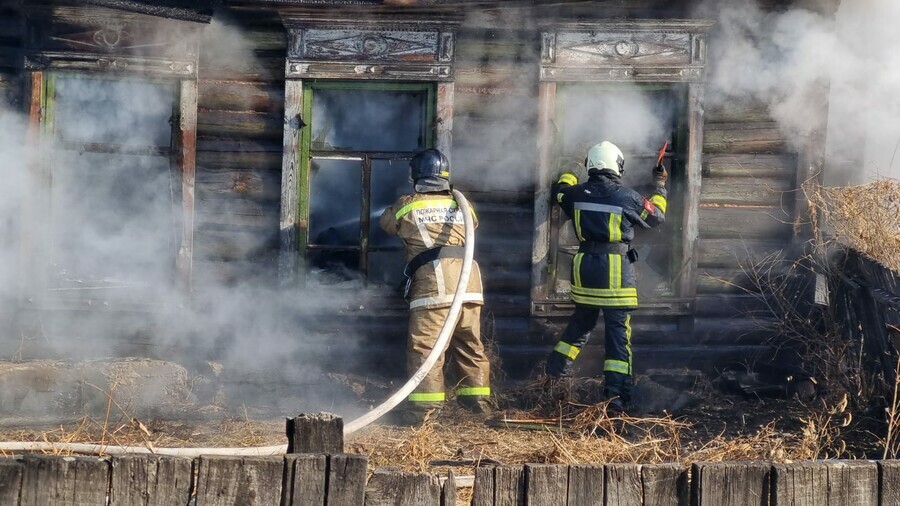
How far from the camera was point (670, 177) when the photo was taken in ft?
→ 26.0

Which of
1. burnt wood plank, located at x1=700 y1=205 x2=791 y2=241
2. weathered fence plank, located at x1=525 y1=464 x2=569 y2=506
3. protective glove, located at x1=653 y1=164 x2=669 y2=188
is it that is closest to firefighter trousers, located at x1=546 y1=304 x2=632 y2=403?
protective glove, located at x1=653 y1=164 x2=669 y2=188

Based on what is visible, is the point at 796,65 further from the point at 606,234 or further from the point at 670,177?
the point at 606,234

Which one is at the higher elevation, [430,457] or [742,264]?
[742,264]

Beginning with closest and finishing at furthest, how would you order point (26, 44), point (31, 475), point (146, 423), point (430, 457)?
point (31, 475) < point (430, 457) < point (146, 423) < point (26, 44)

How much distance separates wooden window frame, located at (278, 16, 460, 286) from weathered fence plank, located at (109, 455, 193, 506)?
4.69m

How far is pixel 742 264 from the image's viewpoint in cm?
788

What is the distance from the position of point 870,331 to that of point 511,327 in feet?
8.74

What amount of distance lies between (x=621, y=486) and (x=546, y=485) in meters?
0.25

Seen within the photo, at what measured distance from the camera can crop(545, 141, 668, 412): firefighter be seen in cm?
699

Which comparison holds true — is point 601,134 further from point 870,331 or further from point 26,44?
point 26,44

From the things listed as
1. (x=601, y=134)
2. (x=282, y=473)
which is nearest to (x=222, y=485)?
(x=282, y=473)

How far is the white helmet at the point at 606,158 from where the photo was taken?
7191mm

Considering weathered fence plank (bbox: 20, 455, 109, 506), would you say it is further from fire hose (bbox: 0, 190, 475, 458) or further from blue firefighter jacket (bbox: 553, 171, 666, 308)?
blue firefighter jacket (bbox: 553, 171, 666, 308)

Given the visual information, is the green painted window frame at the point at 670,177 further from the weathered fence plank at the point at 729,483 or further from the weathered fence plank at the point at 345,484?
the weathered fence plank at the point at 345,484
